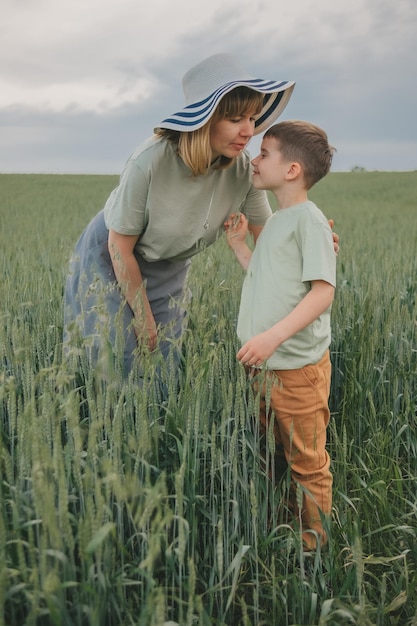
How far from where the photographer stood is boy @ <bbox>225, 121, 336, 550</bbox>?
1979mm

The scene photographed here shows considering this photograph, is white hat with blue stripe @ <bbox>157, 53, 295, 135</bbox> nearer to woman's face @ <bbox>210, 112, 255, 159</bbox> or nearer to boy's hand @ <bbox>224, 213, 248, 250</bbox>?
woman's face @ <bbox>210, 112, 255, 159</bbox>

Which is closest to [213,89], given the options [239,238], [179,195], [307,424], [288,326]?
[179,195]

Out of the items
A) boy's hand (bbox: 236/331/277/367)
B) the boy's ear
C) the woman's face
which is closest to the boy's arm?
boy's hand (bbox: 236/331/277/367)

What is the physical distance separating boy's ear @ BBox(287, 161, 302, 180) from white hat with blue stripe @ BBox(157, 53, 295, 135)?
276 millimetres

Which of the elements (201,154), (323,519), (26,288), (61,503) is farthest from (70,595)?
(26,288)

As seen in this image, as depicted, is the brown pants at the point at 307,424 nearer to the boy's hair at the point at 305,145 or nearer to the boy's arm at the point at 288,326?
the boy's arm at the point at 288,326

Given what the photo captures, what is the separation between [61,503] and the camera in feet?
3.48

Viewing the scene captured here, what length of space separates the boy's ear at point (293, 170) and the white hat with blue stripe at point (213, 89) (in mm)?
276

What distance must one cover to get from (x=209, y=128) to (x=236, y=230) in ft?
1.24

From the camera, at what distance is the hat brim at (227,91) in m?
2.02

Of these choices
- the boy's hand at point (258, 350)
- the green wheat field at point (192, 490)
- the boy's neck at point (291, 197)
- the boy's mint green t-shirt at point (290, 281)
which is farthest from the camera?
the boy's neck at point (291, 197)

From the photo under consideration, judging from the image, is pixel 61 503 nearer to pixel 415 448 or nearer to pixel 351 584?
pixel 351 584

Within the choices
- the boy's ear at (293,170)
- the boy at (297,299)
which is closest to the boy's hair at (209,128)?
the boy at (297,299)

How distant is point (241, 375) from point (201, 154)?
918mm
